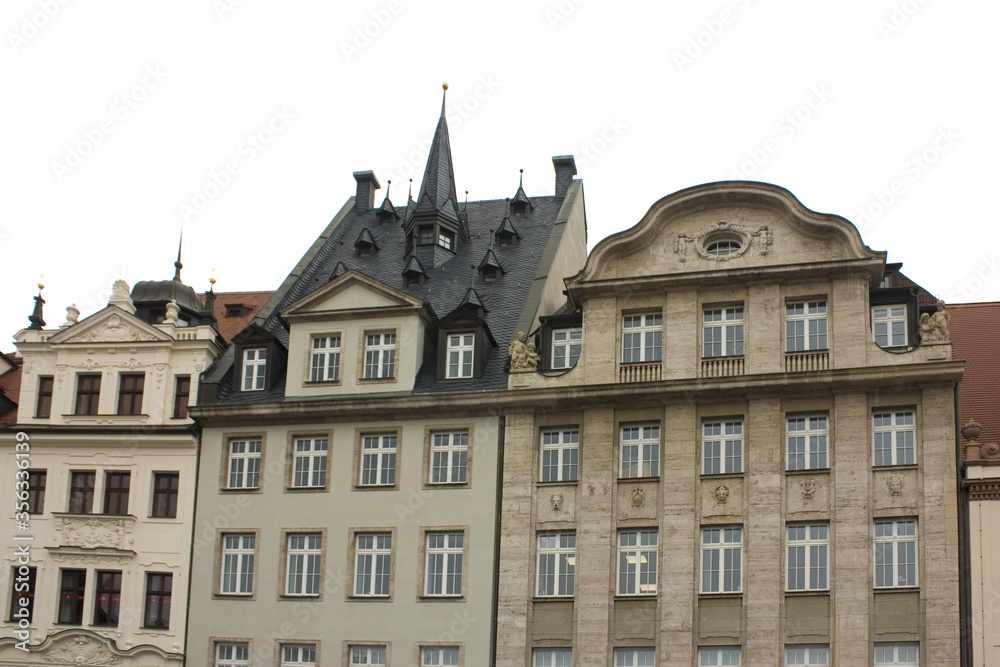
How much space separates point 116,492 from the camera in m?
43.8

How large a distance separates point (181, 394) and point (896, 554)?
20.1m

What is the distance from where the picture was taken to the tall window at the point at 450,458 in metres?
41.2

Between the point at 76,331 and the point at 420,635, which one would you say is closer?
the point at 420,635

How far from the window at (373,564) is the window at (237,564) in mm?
3010

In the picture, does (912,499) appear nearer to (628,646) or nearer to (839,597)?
(839,597)

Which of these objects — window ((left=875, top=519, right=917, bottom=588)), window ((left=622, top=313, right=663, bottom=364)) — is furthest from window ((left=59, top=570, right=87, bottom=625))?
window ((left=875, top=519, right=917, bottom=588))

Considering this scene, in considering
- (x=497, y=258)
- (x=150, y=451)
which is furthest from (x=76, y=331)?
(x=497, y=258)

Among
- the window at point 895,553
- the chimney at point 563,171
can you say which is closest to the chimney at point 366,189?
the chimney at point 563,171

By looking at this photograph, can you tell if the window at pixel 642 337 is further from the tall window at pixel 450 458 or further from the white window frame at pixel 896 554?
the white window frame at pixel 896 554

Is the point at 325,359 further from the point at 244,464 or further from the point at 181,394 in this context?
the point at 181,394

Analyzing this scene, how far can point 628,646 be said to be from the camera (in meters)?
38.3

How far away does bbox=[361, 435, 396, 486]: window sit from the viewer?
41844 mm

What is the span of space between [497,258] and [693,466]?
11.3 m

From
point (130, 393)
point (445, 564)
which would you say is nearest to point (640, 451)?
point (445, 564)
